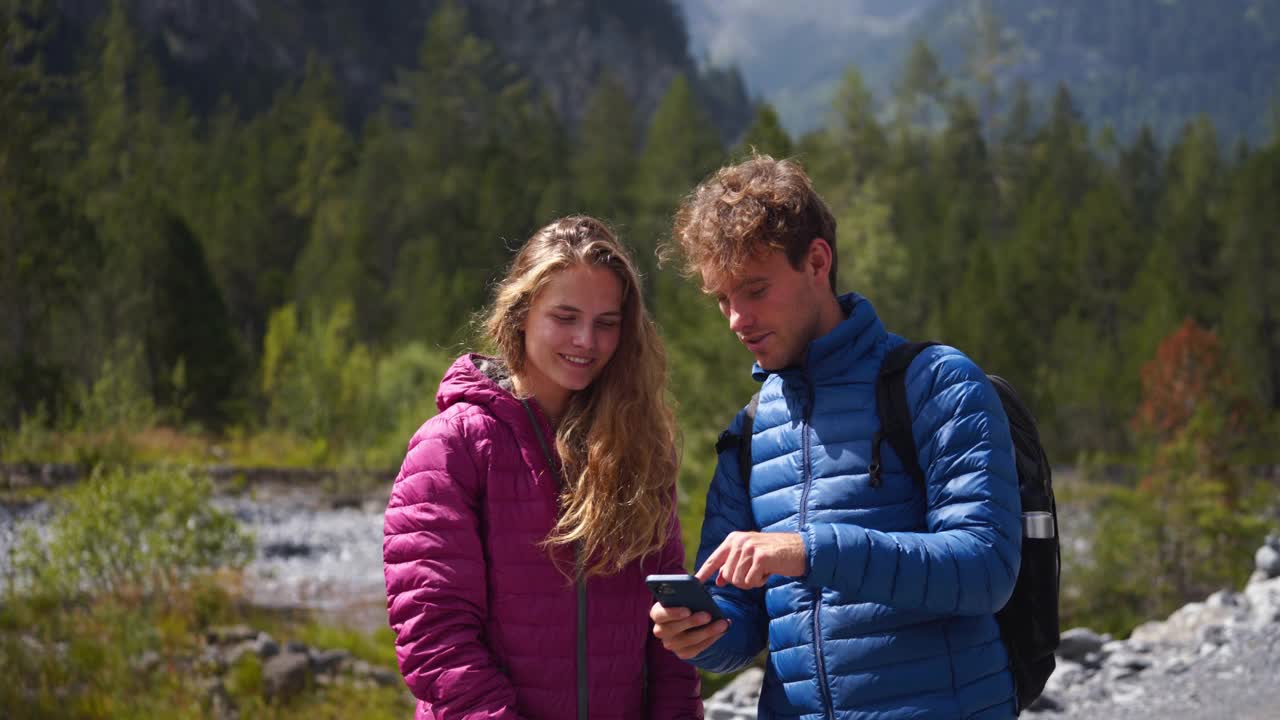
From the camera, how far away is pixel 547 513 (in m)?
2.24

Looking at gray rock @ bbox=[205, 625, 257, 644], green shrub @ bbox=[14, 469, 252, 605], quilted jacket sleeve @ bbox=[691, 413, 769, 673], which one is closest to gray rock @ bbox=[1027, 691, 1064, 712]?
quilted jacket sleeve @ bbox=[691, 413, 769, 673]

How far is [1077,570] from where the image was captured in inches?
465

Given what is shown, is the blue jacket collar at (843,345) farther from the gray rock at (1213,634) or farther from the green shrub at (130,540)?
the green shrub at (130,540)

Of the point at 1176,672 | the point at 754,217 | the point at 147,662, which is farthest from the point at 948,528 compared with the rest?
the point at 147,662

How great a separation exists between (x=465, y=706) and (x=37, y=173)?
489 inches

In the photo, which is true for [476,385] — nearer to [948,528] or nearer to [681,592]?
[681,592]

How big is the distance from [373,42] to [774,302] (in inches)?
2430

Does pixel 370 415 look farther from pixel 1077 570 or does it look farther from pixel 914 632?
pixel 914 632

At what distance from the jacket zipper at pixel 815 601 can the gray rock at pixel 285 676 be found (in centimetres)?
633

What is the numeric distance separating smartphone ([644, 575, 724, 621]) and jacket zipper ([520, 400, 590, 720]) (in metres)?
0.27

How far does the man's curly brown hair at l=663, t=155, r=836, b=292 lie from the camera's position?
6.75 ft

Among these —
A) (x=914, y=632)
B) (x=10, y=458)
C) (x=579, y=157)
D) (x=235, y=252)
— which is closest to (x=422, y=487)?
(x=914, y=632)

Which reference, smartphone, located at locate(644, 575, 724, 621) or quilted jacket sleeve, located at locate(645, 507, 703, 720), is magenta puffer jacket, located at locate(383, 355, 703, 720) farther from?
smartphone, located at locate(644, 575, 724, 621)

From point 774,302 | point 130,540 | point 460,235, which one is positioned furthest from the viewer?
point 460,235
